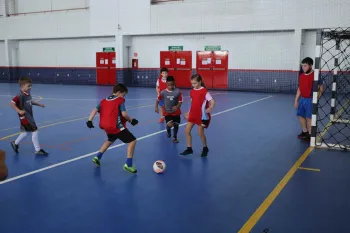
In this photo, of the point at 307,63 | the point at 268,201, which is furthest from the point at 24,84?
the point at 307,63

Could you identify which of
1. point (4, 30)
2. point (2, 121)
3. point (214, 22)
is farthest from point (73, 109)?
point (4, 30)

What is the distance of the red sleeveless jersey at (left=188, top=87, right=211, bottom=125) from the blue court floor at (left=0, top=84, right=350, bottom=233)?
73 centimetres

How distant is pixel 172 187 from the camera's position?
468 centimetres

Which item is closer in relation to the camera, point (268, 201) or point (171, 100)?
point (268, 201)

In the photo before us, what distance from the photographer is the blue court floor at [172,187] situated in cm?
362

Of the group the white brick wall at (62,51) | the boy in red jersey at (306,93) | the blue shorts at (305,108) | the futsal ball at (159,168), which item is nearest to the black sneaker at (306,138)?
the boy in red jersey at (306,93)

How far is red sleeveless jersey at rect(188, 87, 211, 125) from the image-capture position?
235 inches

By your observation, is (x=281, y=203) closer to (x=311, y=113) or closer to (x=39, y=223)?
(x=39, y=223)

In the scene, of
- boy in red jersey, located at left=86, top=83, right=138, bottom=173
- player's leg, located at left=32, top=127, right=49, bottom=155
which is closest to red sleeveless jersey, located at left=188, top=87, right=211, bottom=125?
boy in red jersey, located at left=86, top=83, right=138, bottom=173

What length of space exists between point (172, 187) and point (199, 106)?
5.92 ft

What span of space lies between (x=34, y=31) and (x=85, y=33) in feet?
16.0

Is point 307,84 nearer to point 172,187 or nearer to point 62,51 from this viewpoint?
point 172,187

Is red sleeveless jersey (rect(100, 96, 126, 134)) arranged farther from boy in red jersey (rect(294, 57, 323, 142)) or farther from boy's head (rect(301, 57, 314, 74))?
boy's head (rect(301, 57, 314, 74))

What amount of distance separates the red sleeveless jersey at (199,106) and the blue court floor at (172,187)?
734mm
